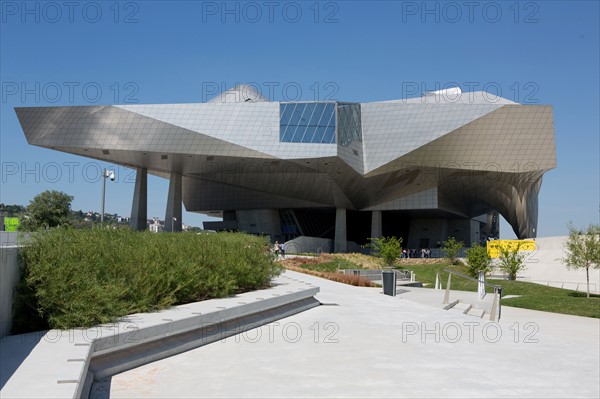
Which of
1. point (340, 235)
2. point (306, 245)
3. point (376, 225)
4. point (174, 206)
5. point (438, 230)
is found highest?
point (174, 206)

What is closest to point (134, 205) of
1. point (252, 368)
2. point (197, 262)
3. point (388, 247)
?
point (388, 247)

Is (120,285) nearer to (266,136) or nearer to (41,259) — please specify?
(41,259)

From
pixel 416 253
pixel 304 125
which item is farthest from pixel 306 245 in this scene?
pixel 416 253

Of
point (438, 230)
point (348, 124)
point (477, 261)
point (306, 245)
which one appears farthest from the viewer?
point (438, 230)

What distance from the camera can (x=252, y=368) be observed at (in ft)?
23.8

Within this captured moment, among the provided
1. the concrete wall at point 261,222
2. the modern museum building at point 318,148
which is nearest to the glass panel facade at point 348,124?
the modern museum building at point 318,148

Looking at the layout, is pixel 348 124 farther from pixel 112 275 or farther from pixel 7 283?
pixel 7 283

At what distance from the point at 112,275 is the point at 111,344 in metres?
2.15

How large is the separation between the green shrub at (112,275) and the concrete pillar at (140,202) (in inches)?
1841

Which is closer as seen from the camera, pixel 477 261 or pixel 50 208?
pixel 477 261

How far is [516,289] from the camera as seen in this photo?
30016 millimetres

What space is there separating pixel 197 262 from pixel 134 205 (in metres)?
49.3

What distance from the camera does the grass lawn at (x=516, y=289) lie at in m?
21.4

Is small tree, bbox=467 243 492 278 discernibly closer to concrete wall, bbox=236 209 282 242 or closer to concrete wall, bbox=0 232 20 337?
concrete wall, bbox=0 232 20 337
